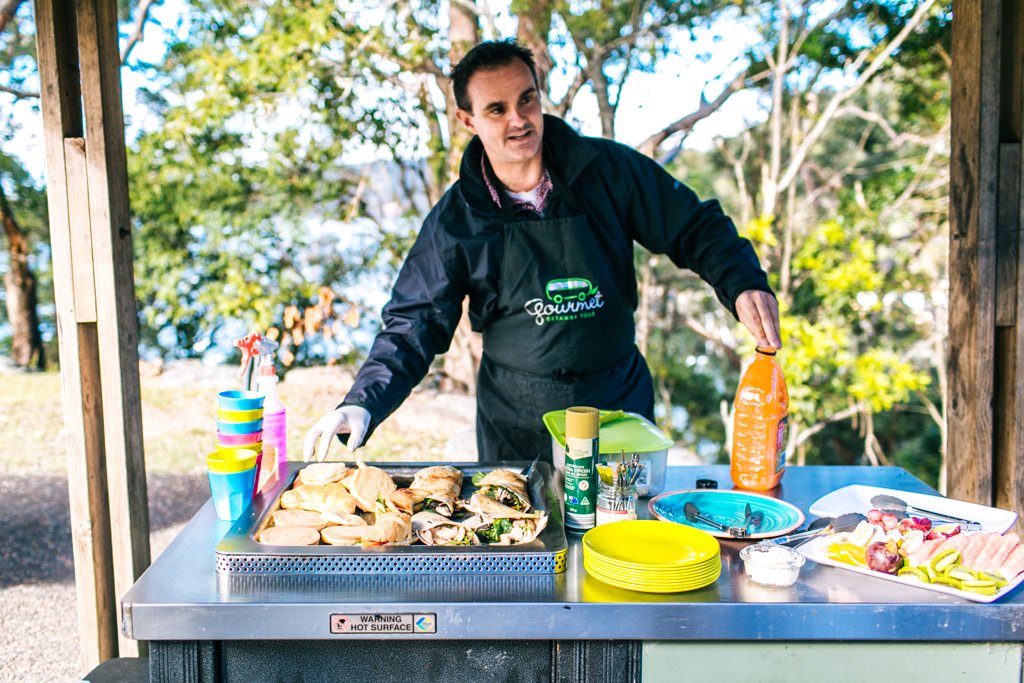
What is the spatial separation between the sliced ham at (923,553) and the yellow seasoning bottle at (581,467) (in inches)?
23.5

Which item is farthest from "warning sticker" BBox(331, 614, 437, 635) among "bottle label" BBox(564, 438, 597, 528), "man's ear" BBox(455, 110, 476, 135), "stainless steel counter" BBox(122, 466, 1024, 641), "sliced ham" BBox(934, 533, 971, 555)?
"man's ear" BBox(455, 110, 476, 135)

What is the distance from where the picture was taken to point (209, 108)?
540cm

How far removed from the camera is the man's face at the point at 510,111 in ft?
8.23

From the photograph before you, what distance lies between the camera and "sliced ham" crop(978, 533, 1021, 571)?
1.56 m

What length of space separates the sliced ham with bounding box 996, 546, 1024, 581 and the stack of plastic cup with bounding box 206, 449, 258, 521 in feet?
4.75

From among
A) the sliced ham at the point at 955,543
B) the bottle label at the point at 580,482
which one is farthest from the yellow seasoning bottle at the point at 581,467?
the sliced ham at the point at 955,543

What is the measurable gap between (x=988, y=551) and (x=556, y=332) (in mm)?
1302

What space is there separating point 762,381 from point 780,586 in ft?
1.85

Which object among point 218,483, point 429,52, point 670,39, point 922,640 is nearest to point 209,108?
point 429,52

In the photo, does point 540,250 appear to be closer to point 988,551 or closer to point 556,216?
point 556,216

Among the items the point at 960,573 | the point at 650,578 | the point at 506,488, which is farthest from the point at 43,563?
the point at 960,573

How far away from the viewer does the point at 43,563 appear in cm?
445

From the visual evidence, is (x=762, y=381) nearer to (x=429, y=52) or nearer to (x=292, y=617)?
(x=292, y=617)

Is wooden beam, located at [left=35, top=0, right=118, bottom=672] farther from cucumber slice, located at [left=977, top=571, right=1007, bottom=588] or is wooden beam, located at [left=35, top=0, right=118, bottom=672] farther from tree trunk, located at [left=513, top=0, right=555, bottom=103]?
tree trunk, located at [left=513, top=0, right=555, bottom=103]
